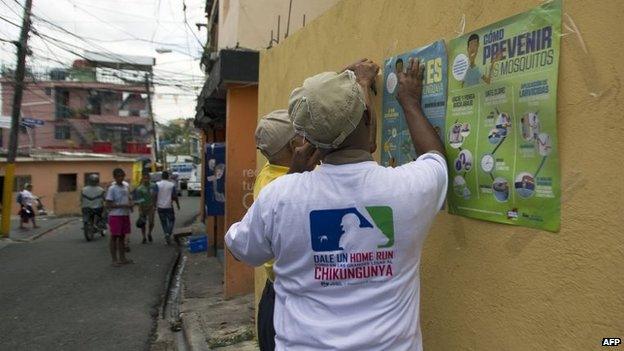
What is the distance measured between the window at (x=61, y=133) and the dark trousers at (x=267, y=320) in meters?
48.2

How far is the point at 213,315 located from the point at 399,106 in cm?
427

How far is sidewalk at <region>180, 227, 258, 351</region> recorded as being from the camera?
187 inches

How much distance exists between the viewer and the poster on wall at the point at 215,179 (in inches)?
299

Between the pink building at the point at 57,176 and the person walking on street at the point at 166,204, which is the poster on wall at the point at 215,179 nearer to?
the person walking on street at the point at 166,204

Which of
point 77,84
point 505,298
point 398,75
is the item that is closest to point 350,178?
point 505,298

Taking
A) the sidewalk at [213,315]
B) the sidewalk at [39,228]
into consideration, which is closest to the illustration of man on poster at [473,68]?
the sidewalk at [213,315]

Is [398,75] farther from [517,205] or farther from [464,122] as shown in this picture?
[517,205]

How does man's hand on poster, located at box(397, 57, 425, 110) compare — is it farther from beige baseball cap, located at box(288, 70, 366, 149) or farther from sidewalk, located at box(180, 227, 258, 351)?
sidewalk, located at box(180, 227, 258, 351)

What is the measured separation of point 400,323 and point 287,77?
109 inches

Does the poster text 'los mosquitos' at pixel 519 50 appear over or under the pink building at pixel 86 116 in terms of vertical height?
under

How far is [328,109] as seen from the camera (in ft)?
5.02

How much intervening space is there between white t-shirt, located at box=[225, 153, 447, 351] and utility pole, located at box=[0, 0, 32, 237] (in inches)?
562

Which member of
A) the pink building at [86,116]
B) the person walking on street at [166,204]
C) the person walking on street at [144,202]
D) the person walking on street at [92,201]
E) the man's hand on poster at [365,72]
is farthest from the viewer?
the pink building at [86,116]

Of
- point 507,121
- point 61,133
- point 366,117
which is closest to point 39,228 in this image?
point 366,117
